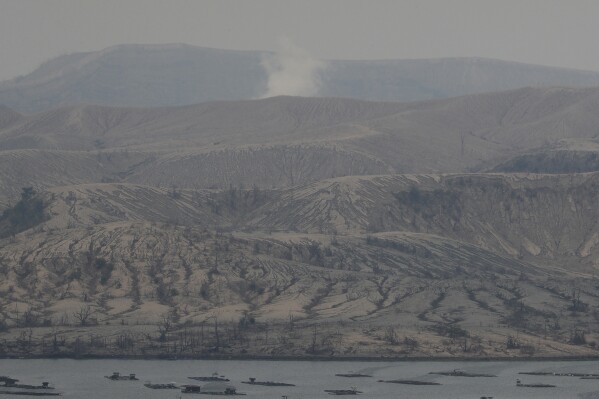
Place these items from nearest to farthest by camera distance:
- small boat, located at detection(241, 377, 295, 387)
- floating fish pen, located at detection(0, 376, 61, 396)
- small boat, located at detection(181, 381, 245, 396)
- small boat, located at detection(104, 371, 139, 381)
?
1. floating fish pen, located at detection(0, 376, 61, 396)
2. small boat, located at detection(181, 381, 245, 396)
3. small boat, located at detection(241, 377, 295, 387)
4. small boat, located at detection(104, 371, 139, 381)

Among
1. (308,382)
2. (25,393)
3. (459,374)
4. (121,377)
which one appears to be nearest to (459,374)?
(459,374)

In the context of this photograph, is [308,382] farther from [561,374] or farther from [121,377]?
[561,374]

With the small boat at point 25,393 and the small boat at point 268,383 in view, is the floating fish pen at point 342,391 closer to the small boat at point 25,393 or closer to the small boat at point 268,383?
the small boat at point 268,383

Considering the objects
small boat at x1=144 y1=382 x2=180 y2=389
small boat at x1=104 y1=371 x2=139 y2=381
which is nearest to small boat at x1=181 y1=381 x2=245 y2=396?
small boat at x1=144 y1=382 x2=180 y2=389

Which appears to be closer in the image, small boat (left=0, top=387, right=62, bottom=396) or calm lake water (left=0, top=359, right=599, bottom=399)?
small boat (left=0, top=387, right=62, bottom=396)

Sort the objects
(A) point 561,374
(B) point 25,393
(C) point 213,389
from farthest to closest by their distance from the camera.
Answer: (A) point 561,374 → (C) point 213,389 → (B) point 25,393

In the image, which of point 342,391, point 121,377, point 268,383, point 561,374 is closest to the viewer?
point 342,391

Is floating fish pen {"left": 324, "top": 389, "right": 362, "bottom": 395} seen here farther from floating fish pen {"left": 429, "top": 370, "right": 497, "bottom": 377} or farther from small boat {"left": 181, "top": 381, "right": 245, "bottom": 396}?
floating fish pen {"left": 429, "top": 370, "right": 497, "bottom": 377}

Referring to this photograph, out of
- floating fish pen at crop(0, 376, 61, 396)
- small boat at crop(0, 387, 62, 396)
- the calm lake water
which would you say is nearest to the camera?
small boat at crop(0, 387, 62, 396)

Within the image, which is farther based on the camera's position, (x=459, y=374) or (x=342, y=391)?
(x=459, y=374)

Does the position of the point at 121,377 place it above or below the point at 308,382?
above

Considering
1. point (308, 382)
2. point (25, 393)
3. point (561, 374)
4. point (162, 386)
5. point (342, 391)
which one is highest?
point (561, 374)

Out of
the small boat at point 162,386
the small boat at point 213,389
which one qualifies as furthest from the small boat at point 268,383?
the small boat at point 162,386

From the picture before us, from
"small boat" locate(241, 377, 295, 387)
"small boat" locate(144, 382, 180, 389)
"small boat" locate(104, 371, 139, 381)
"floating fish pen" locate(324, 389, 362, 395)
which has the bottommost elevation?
"floating fish pen" locate(324, 389, 362, 395)
